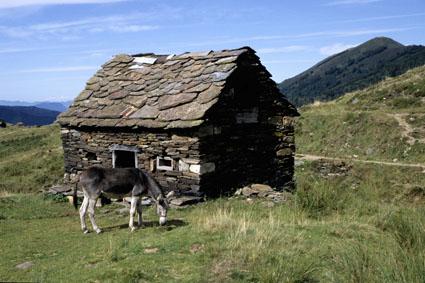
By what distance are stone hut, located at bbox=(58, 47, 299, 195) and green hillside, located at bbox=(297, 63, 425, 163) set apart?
11.1m

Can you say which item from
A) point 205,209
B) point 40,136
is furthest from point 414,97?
point 40,136

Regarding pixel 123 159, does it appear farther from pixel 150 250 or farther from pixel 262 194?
pixel 150 250

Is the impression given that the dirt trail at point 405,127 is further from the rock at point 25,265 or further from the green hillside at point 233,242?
the rock at point 25,265

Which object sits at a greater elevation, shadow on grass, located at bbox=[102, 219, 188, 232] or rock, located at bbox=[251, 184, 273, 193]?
rock, located at bbox=[251, 184, 273, 193]

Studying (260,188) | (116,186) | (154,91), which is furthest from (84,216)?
(154,91)

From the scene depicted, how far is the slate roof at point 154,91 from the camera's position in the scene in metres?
13.6

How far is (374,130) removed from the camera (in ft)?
88.7

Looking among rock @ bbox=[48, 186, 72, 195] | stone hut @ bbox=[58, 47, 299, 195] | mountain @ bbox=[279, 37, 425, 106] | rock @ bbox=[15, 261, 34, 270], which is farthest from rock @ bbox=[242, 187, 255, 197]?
mountain @ bbox=[279, 37, 425, 106]

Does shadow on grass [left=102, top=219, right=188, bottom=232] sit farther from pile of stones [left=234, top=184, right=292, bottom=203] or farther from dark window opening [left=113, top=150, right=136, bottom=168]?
dark window opening [left=113, top=150, right=136, bottom=168]

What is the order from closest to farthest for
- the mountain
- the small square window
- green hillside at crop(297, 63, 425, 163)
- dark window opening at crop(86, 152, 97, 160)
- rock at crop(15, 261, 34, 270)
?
1. rock at crop(15, 261, 34, 270)
2. the small square window
3. dark window opening at crop(86, 152, 97, 160)
4. green hillside at crop(297, 63, 425, 163)
5. the mountain

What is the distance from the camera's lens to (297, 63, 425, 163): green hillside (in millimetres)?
24953

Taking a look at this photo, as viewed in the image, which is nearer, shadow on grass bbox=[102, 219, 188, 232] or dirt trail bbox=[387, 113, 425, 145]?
shadow on grass bbox=[102, 219, 188, 232]

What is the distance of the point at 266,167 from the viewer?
15672 millimetres

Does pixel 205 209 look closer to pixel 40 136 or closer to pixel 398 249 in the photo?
pixel 398 249
